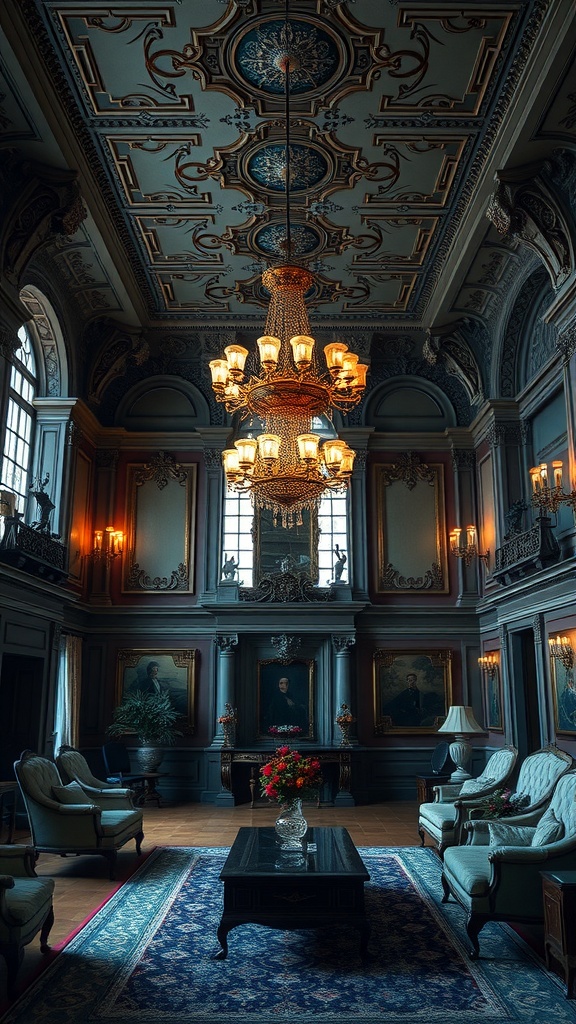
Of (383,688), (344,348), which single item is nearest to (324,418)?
(383,688)

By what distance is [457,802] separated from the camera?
7.43m

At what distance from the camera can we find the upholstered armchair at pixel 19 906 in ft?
14.7

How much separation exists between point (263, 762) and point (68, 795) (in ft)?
16.0

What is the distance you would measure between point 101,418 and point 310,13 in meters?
7.93

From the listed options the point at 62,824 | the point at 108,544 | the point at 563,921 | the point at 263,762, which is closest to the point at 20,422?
the point at 108,544

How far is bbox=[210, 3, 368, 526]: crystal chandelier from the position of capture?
7082 mm

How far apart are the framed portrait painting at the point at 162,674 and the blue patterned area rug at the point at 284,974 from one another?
6263 mm

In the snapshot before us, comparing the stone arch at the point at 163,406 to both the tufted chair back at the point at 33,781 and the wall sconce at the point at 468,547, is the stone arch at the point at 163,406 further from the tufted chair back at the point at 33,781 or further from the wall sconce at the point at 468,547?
the tufted chair back at the point at 33,781

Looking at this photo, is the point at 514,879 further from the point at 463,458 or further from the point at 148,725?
the point at 463,458

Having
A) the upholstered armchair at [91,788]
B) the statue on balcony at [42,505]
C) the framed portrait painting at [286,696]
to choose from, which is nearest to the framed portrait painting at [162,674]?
the framed portrait painting at [286,696]

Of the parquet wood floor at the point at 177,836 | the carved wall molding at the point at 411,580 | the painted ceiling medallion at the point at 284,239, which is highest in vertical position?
the painted ceiling medallion at the point at 284,239

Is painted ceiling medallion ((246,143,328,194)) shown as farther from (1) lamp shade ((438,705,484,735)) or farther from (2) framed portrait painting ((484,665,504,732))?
(2) framed portrait painting ((484,665,504,732))

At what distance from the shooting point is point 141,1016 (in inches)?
167

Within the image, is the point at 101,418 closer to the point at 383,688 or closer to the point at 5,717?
the point at 5,717
